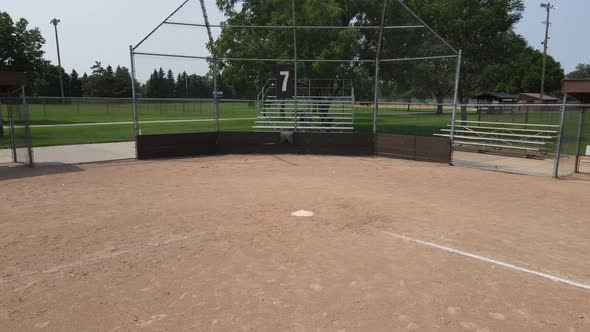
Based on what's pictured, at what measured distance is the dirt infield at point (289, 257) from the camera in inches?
148

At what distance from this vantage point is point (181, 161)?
43.8 feet

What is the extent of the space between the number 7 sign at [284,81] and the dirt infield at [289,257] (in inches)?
301

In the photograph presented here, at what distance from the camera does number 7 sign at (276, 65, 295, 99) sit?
52.4 feet

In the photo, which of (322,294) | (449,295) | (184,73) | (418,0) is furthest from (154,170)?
(418,0)

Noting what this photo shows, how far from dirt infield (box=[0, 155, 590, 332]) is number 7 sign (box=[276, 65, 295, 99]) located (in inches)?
301

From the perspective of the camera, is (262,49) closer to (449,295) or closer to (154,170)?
(154,170)

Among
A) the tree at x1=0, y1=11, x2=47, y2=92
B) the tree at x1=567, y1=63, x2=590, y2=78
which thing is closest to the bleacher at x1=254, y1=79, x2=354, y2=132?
the tree at x1=0, y1=11, x2=47, y2=92

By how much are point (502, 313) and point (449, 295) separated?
0.51m

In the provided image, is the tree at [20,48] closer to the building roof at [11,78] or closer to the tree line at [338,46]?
the tree line at [338,46]

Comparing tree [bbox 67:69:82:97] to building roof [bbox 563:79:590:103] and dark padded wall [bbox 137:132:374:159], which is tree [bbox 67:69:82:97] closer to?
dark padded wall [bbox 137:132:374:159]

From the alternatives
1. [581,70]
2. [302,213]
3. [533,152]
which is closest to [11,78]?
[302,213]

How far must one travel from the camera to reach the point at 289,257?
5.13 m

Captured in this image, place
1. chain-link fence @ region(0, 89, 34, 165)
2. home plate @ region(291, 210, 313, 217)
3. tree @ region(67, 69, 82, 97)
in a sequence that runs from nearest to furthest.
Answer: home plate @ region(291, 210, 313, 217) < chain-link fence @ region(0, 89, 34, 165) < tree @ region(67, 69, 82, 97)

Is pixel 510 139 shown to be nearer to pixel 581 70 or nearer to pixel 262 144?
pixel 262 144
